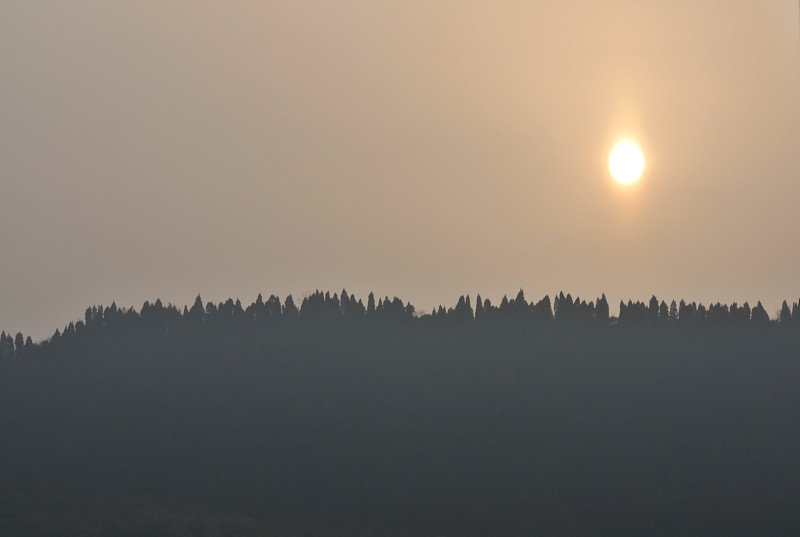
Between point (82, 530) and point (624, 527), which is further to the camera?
point (624, 527)

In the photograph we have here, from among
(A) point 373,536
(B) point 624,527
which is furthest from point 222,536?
(B) point 624,527

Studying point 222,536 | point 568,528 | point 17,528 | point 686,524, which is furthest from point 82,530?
point 686,524

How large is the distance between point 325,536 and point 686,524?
5543 centimetres

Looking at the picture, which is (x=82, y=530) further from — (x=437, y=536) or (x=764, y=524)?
(x=764, y=524)

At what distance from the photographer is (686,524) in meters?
196

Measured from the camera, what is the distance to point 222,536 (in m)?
191

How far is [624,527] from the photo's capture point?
19800 centimetres

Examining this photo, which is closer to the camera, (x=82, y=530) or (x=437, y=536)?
(x=82, y=530)

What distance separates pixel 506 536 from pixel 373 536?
20.6m

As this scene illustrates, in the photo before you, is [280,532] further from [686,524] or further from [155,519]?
[686,524]

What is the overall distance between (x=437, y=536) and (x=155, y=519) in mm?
43146

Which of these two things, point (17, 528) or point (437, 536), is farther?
point (437, 536)

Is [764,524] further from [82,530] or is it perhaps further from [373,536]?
[82,530]

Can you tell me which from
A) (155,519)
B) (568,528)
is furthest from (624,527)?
(155,519)
